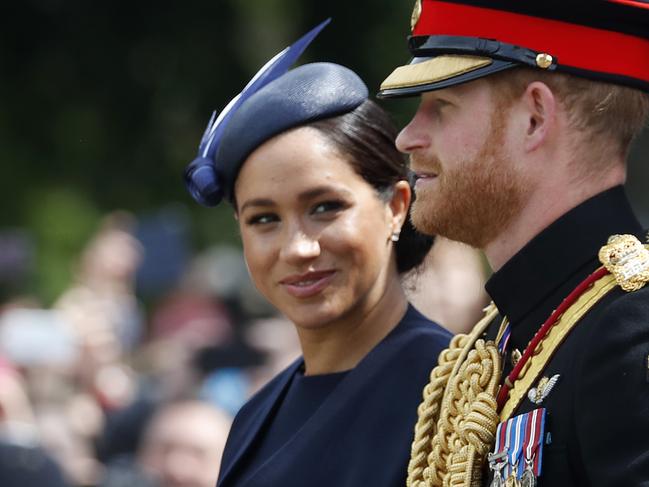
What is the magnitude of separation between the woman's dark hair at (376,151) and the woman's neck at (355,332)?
0.41ft

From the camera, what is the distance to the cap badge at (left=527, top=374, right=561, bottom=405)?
307 centimetres

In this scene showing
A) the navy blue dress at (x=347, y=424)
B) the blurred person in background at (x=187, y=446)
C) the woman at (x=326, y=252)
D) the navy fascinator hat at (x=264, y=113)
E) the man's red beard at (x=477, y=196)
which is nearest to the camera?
the man's red beard at (x=477, y=196)

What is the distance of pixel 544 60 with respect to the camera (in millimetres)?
3145

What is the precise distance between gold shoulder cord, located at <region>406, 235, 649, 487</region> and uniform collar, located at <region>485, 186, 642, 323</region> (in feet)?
0.14

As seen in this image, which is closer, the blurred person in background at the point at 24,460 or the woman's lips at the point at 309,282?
the woman's lips at the point at 309,282

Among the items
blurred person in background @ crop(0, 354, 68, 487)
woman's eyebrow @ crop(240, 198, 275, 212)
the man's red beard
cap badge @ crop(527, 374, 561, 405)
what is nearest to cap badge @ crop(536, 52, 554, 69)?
the man's red beard

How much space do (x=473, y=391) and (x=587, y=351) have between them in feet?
1.51

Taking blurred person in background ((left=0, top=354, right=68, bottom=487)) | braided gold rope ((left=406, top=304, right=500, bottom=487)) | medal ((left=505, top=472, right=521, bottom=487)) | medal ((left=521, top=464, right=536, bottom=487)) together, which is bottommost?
medal ((left=521, top=464, right=536, bottom=487))

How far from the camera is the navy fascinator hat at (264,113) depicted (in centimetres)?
400

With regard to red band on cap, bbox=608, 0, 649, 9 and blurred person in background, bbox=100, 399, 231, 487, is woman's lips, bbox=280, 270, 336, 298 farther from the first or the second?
blurred person in background, bbox=100, 399, 231, 487

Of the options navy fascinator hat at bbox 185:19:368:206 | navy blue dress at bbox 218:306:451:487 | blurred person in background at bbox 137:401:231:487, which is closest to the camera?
navy blue dress at bbox 218:306:451:487

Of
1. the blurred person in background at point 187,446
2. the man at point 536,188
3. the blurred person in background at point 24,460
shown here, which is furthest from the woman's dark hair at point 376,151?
the blurred person in background at point 24,460

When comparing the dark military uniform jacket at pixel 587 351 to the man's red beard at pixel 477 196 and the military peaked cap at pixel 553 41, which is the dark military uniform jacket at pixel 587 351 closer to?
the man's red beard at pixel 477 196

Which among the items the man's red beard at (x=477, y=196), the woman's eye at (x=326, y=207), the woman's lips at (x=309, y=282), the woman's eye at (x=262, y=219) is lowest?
the man's red beard at (x=477, y=196)
